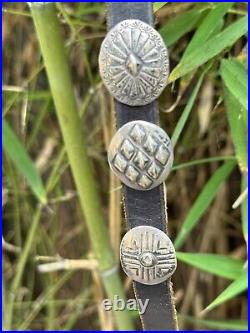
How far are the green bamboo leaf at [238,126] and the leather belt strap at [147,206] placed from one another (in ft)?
0.66

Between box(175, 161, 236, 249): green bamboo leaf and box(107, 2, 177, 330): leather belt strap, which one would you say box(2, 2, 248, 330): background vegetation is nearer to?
box(175, 161, 236, 249): green bamboo leaf

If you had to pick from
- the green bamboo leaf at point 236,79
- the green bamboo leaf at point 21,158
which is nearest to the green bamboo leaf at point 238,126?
the green bamboo leaf at point 236,79

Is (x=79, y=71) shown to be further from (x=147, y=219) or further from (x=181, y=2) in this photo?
(x=147, y=219)

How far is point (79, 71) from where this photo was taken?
96 centimetres

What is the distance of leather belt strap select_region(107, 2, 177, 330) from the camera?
47cm

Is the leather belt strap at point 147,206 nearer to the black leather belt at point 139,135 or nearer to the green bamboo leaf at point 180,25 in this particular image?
the black leather belt at point 139,135

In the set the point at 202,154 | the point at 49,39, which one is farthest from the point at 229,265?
the point at 49,39

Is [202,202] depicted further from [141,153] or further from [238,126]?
[141,153]

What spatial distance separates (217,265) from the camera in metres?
0.78

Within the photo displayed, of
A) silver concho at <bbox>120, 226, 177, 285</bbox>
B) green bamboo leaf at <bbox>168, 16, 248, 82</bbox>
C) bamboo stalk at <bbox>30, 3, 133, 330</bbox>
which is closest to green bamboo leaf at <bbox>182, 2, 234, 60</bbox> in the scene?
green bamboo leaf at <bbox>168, 16, 248, 82</bbox>

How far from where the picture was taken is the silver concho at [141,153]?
0.46 m

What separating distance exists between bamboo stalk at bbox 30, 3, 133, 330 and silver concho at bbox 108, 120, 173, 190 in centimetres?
19

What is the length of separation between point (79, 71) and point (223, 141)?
10.6 inches

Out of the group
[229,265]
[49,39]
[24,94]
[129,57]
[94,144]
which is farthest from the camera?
[94,144]
